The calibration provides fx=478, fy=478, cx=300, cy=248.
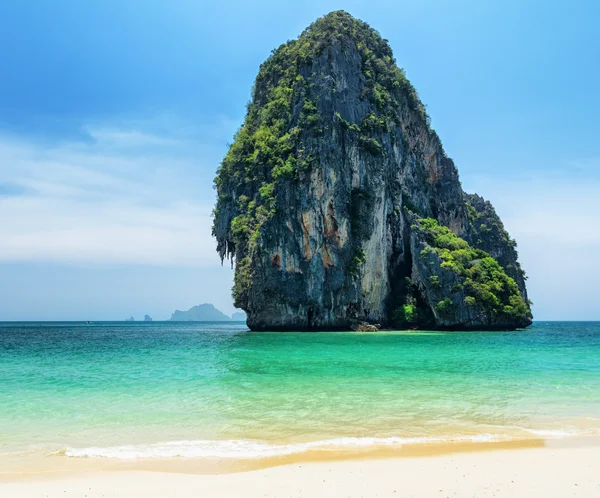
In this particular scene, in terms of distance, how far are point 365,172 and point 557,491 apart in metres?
40.3

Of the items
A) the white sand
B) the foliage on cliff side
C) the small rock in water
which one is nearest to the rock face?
the foliage on cliff side

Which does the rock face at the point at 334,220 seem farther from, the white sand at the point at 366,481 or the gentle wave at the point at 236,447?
the white sand at the point at 366,481

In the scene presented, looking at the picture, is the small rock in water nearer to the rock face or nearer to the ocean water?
the rock face

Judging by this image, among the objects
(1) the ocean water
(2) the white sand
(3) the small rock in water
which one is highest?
(2) the white sand

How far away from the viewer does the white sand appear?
4.91 m

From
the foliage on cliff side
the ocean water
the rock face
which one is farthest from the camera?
the rock face

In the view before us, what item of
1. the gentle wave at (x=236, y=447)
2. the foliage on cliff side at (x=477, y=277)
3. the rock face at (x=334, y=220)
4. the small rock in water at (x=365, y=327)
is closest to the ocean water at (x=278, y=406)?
the gentle wave at (x=236, y=447)

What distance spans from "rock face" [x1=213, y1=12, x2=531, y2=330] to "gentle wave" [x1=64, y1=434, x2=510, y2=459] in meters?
34.6

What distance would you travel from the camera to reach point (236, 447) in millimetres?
6664

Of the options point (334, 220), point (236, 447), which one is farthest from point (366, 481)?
point (334, 220)

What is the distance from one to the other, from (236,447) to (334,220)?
35940mm

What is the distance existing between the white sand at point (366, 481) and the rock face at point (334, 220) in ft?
117

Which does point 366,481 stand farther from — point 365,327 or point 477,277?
point 477,277

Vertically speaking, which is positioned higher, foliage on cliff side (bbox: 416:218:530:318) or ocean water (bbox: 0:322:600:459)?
foliage on cliff side (bbox: 416:218:530:318)
